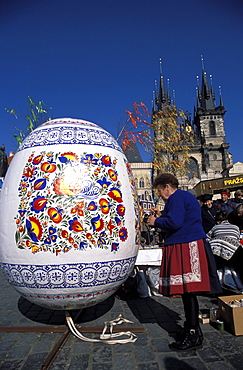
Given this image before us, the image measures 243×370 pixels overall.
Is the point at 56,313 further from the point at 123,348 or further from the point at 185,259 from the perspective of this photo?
the point at 185,259

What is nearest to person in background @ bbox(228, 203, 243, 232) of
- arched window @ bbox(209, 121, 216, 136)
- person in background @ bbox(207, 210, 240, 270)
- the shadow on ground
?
person in background @ bbox(207, 210, 240, 270)

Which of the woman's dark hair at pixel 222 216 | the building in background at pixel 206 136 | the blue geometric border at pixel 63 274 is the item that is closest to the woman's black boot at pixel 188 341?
the blue geometric border at pixel 63 274

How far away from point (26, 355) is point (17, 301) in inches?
85.1

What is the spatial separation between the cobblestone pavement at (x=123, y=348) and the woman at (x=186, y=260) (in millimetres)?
191

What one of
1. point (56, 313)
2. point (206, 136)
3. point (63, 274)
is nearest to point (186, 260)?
point (63, 274)

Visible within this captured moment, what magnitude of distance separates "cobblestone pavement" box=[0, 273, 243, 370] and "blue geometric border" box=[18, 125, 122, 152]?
83.4 inches

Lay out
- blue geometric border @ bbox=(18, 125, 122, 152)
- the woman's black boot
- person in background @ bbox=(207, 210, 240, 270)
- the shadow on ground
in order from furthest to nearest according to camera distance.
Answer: person in background @ bbox=(207, 210, 240, 270) → the shadow on ground → blue geometric border @ bbox=(18, 125, 122, 152) → the woman's black boot

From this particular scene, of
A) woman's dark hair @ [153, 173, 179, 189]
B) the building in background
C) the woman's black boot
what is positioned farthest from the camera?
the building in background

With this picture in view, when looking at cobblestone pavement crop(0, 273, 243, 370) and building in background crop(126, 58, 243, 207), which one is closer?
cobblestone pavement crop(0, 273, 243, 370)

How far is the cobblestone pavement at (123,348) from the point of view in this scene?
2.31 m

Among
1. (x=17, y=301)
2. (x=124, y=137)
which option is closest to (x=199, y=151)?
(x=124, y=137)

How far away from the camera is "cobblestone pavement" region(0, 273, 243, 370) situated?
231 centimetres

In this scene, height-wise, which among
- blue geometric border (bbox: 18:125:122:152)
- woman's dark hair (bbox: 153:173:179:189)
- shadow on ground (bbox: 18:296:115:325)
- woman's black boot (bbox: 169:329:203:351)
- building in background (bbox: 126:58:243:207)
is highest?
building in background (bbox: 126:58:243:207)

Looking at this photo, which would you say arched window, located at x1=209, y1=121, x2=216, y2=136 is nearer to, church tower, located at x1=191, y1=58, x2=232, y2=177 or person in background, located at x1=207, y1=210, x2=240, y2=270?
church tower, located at x1=191, y1=58, x2=232, y2=177
